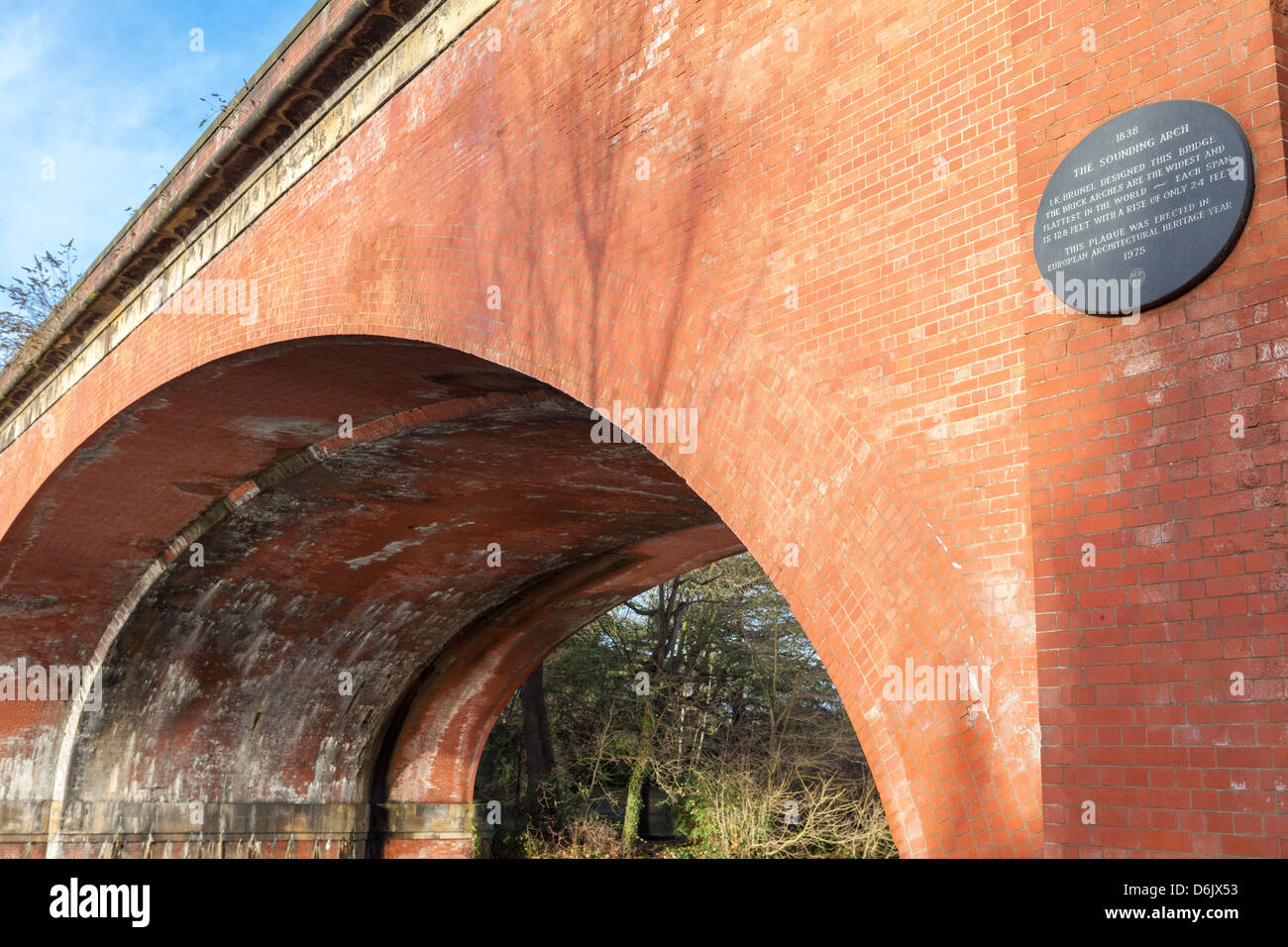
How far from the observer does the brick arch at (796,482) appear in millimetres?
3488

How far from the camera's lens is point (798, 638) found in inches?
757

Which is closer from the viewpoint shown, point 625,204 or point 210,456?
point 625,204

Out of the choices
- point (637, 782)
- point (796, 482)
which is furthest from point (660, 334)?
point (637, 782)

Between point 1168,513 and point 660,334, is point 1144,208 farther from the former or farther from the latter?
point 660,334

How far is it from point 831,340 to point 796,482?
513mm

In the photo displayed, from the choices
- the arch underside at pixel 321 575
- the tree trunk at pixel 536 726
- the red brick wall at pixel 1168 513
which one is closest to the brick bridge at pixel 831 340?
the red brick wall at pixel 1168 513

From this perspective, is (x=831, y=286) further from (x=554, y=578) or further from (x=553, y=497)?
(x=554, y=578)

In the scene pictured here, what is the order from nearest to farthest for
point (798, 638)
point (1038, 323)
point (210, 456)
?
point (1038, 323) < point (210, 456) < point (798, 638)

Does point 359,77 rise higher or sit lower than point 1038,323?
higher

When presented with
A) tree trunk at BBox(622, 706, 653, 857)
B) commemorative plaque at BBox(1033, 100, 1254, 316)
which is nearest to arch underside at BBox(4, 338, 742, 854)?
tree trunk at BBox(622, 706, 653, 857)

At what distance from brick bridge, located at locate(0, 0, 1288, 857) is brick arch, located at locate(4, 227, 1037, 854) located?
0.04ft

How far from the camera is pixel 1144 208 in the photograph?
319 centimetres

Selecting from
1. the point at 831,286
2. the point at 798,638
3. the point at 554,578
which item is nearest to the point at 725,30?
the point at 831,286

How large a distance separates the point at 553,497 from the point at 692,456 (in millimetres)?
7473
